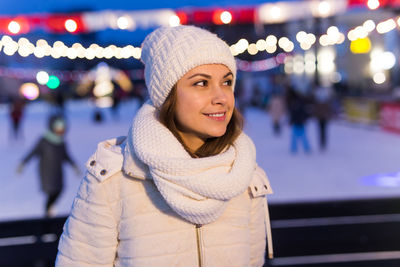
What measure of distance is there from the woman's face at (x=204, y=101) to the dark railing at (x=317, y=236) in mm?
3170

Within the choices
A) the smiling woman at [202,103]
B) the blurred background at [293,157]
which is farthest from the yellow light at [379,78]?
the smiling woman at [202,103]

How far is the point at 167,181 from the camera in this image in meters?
1.41

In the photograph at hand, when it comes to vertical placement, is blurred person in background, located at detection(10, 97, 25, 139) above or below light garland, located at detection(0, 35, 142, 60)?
below

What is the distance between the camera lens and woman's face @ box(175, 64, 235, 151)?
1511 mm

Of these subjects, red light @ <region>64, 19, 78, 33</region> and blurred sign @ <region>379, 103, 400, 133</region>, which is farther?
blurred sign @ <region>379, 103, 400, 133</region>

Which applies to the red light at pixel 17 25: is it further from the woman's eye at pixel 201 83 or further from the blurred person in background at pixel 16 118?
the woman's eye at pixel 201 83

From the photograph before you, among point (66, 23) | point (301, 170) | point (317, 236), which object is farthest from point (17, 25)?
point (317, 236)

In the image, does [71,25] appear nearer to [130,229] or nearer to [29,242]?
[29,242]

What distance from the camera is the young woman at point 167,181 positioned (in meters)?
1.46

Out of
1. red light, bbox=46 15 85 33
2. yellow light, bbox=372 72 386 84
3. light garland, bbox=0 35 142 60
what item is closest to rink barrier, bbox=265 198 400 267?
red light, bbox=46 15 85 33

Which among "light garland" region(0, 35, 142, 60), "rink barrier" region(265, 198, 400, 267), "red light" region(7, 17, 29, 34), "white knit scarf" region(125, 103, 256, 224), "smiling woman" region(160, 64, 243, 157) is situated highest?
"light garland" region(0, 35, 142, 60)

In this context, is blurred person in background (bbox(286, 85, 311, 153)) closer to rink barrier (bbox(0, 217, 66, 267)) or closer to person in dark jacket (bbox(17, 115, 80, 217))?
rink barrier (bbox(0, 217, 66, 267))

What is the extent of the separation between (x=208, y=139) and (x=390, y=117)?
532 inches

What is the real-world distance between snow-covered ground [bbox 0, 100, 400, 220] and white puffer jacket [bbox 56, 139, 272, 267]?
3244 millimetres
